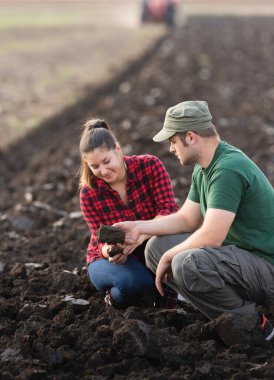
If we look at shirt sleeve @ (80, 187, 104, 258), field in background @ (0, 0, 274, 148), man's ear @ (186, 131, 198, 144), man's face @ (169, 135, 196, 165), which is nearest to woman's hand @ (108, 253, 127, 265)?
shirt sleeve @ (80, 187, 104, 258)

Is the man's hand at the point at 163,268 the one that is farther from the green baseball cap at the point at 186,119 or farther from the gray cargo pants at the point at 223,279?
the green baseball cap at the point at 186,119

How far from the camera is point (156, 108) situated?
39.2 ft

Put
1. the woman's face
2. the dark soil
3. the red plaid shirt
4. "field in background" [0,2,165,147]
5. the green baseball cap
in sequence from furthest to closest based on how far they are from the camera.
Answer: "field in background" [0,2,165,147], the red plaid shirt, the woman's face, the green baseball cap, the dark soil

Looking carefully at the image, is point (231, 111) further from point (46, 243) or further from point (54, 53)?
point (54, 53)

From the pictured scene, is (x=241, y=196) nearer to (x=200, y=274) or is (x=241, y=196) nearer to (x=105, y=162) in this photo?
(x=200, y=274)

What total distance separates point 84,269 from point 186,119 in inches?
69.3

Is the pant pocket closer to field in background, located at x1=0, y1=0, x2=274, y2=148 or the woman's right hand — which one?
the woman's right hand

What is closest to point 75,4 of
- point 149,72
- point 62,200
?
point 149,72

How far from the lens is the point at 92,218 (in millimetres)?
4875

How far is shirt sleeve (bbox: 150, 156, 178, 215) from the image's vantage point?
4.87m

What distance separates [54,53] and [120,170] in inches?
689

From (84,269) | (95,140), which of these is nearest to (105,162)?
(95,140)

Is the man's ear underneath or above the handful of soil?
above

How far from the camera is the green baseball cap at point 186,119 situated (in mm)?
4168
